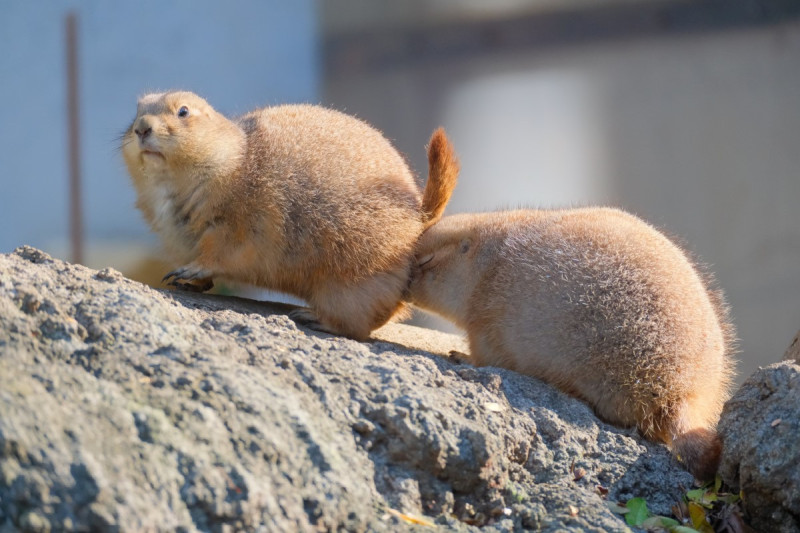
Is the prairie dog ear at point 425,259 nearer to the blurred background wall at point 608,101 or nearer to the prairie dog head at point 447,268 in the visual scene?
the prairie dog head at point 447,268

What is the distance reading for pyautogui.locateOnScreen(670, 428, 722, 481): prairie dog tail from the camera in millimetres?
3590

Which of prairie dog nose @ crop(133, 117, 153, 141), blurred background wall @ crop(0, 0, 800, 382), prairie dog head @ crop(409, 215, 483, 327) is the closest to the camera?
prairie dog nose @ crop(133, 117, 153, 141)

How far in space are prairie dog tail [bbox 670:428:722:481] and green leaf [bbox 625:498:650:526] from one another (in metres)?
0.40

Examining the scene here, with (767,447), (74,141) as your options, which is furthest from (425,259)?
(74,141)

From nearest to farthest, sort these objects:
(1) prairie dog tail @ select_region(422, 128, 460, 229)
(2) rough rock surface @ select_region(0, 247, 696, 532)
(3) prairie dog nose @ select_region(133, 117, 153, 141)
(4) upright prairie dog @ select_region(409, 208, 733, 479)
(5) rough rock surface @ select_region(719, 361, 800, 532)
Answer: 1. (2) rough rock surface @ select_region(0, 247, 696, 532)
2. (5) rough rock surface @ select_region(719, 361, 800, 532)
3. (4) upright prairie dog @ select_region(409, 208, 733, 479)
4. (3) prairie dog nose @ select_region(133, 117, 153, 141)
5. (1) prairie dog tail @ select_region(422, 128, 460, 229)

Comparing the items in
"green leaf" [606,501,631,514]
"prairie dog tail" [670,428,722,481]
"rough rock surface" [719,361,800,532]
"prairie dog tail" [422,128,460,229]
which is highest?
"prairie dog tail" [422,128,460,229]

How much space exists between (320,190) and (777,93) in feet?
20.5

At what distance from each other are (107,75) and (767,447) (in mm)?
6378

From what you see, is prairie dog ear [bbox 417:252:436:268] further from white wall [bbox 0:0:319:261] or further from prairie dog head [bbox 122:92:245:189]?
white wall [bbox 0:0:319:261]

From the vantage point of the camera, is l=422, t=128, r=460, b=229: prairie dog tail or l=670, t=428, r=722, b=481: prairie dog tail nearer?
l=670, t=428, r=722, b=481: prairie dog tail

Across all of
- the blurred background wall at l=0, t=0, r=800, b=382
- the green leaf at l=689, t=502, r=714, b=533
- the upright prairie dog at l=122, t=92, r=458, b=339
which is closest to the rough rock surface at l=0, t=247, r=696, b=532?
the green leaf at l=689, t=502, r=714, b=533

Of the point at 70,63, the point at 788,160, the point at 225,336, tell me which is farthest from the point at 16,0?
the point at 788,160

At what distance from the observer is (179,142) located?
4.14 m

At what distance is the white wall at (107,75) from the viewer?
24.4ft
